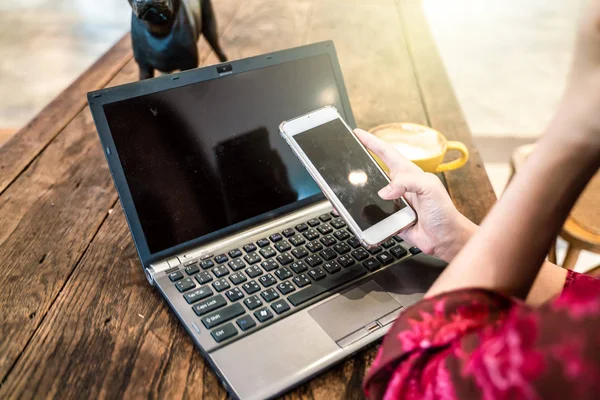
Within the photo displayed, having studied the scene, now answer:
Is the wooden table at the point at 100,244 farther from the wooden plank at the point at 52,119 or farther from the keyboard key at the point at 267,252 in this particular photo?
the keyboard key at the point at 267,252

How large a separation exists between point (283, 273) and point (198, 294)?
0.10 m

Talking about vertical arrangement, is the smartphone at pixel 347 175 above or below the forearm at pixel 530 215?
below

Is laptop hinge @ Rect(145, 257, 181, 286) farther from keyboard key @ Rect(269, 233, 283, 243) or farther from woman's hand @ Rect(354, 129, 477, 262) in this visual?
woman's hand @ Rect(354, 129, 477, 262)

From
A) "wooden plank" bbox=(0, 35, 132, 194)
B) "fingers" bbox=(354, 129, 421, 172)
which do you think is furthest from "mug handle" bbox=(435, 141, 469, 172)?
"wooden plank" bbox=(0, 35, 132, 194)

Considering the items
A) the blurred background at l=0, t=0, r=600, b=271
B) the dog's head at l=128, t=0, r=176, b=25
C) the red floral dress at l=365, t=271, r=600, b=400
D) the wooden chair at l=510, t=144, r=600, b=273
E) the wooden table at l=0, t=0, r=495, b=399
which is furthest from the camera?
the blurred background at l=0, t=0, r=600, b=271

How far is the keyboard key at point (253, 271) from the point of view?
57 centimetres

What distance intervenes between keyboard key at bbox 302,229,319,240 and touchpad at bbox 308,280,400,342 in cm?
9

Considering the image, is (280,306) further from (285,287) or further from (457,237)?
(457,237)

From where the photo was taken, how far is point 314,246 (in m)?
0.63

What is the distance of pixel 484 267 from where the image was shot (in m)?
0.40

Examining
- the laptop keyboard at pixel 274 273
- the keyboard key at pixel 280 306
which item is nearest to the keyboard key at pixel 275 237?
the laptop keyboard at pixel 274 273

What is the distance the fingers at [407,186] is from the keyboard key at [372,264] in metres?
0.08

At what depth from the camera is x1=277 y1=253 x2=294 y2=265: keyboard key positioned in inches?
23.5

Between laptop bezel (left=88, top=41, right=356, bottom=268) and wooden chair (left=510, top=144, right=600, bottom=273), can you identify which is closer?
laptop bezel (left=88, top=41, right=356, bottom=268)
